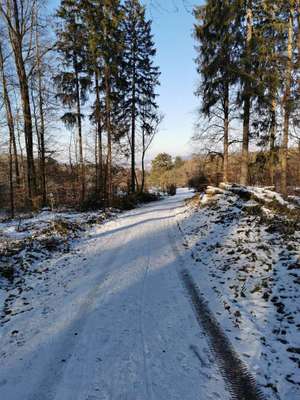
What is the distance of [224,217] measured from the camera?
28.9ft

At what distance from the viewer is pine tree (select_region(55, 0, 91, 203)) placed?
1484 centimetres

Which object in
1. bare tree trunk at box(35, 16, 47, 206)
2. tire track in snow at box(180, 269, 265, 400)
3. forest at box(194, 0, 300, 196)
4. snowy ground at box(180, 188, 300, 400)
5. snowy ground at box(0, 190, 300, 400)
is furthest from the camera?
bare tree trunk at box(35, 16, 47, 206)

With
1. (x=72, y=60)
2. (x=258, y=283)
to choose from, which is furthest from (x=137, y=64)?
(x=258, y=283)

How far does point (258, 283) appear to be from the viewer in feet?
15.3

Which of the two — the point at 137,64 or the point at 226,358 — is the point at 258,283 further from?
the point at 137,64

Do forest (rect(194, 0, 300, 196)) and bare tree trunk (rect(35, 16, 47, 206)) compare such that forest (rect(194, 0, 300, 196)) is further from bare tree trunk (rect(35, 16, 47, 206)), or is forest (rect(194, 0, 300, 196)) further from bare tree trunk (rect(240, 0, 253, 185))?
bare tree trunk (rect(35, 16, 47, 206))

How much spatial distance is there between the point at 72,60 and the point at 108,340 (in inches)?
678

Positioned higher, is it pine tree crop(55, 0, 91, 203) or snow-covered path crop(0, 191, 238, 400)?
pine tree crop(55, 0, 91, 203)

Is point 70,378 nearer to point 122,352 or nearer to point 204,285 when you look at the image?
point 122,352

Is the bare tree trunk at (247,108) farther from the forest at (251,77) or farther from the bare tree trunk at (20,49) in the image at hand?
the bare tree trunk at (20,49)

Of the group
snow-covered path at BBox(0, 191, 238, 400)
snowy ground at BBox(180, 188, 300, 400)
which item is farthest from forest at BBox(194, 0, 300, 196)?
snow-covered path at BBox(0, 191, 238, 400)

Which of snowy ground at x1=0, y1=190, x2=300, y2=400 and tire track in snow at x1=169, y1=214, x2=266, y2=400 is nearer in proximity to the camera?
tire track in snow at x1=169, y1=214, x2=266, y2=400

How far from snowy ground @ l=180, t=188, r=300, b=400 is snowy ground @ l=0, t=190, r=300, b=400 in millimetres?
17

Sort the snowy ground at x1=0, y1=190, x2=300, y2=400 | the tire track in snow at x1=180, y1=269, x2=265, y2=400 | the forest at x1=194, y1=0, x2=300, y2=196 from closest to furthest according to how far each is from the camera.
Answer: the tire track in snow at x1=180, y1=269, x2=265, y2=400 → the snowy ground at x1=0, y1=190, x2=300, y2=400 → the forest at x1=194, y1=0, x2=300, y2=196
